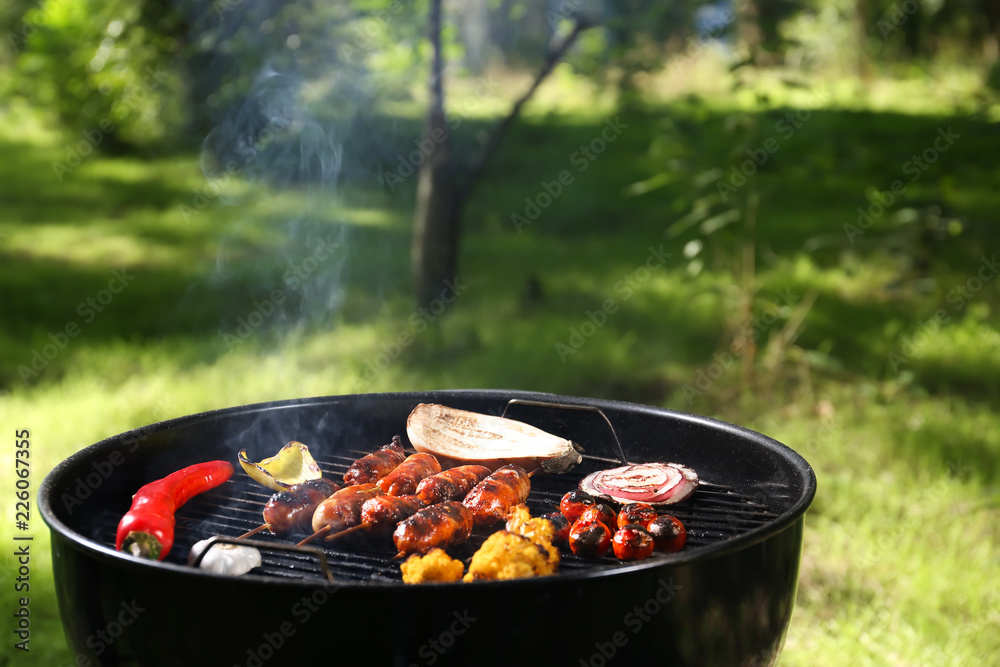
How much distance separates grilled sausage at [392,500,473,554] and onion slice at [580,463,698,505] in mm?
491

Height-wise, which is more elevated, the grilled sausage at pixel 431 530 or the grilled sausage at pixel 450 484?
the grilled sausage at pixel 431 530

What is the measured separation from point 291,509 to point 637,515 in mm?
870

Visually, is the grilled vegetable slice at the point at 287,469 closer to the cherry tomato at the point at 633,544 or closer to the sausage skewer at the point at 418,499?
the sausage skewer at the point at 418,499

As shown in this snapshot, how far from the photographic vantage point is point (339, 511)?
206cm

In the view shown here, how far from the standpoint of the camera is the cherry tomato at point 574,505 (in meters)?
2.22

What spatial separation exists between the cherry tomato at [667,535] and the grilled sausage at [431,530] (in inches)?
18.4

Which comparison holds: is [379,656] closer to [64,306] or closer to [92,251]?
[64,306]

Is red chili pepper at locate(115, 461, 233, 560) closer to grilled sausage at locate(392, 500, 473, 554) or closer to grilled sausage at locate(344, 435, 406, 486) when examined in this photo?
grilled sausage at locate(344, 435, 406, 486)

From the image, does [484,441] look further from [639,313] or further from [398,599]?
[639,313]

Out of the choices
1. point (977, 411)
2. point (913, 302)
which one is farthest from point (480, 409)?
point (913, 302)

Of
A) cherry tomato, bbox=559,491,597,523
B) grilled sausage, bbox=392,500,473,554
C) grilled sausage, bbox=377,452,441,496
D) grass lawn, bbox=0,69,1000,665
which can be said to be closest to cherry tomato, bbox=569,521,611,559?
cherry tomato, bbox=559,491,597,523

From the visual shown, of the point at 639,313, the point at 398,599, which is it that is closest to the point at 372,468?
the point at 398,599

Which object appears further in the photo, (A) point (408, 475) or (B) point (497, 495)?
(A) point (408, 475)

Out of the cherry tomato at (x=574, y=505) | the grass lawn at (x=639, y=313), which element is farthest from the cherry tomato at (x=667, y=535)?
the grass lawn at (x=639, y=313)
